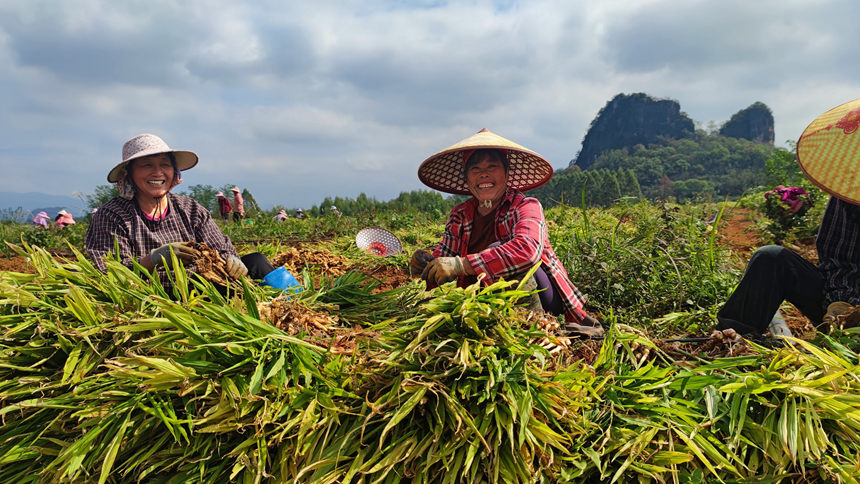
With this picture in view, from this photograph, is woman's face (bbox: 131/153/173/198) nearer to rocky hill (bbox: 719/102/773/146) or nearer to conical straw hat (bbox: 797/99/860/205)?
conical straw hat (bbox: 797/99/860/205)

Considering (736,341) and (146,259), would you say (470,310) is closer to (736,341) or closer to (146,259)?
(736,341)

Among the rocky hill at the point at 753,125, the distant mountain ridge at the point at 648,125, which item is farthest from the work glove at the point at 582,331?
the rocky hill at the point at 753,125

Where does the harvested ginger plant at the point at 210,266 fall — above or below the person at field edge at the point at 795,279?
above

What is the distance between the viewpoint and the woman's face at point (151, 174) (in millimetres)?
2514

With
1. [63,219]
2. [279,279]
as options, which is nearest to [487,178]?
[279,279]

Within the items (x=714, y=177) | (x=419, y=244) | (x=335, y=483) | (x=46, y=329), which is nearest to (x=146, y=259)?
(x=46, y=329)

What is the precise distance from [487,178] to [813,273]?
159cm

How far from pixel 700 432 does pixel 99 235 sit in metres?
3.00

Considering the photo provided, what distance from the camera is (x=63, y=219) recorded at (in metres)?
9.41

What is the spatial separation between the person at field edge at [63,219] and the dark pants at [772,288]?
38.2ft

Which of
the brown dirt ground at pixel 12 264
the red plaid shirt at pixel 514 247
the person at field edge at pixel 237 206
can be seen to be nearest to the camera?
the red plaid shirt at pixel 514 247

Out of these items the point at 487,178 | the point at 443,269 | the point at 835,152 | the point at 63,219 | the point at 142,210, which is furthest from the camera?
the point at 63,219

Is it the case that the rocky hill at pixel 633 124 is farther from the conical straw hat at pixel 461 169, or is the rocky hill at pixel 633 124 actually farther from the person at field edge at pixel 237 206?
the conical straw hat at pixel 461 169

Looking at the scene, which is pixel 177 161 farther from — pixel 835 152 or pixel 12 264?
pixel 12 264
